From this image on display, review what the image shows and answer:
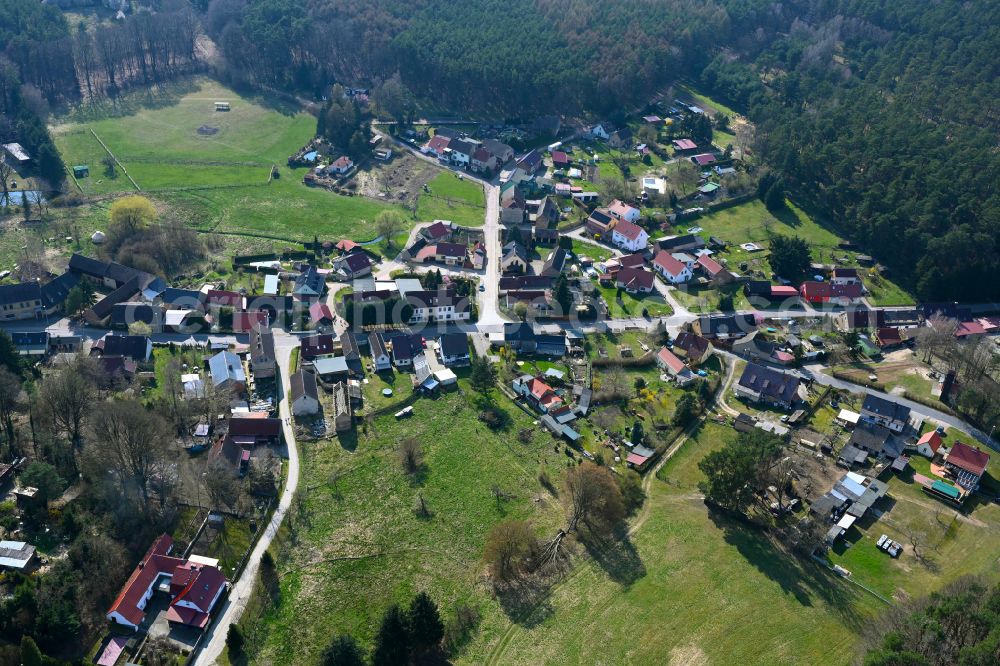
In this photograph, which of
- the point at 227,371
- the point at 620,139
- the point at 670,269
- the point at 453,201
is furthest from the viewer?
the point at 620,139

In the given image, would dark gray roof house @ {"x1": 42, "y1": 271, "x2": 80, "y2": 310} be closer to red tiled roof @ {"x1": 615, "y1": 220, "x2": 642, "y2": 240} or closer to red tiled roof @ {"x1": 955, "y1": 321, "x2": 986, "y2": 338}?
red tiled roof @ {"x1": 615, "y1": 220, "x2": 642, "y2": 240}

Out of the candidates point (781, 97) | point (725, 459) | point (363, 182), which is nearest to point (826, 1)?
point (781, 97)

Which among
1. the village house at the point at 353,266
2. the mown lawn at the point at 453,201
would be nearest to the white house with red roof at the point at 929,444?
the mown lawn at the point at 453,201

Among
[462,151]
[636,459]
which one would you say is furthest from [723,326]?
[462,151]

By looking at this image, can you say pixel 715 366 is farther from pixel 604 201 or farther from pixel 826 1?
pixel 826 1

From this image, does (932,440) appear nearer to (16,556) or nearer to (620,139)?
(16,556)

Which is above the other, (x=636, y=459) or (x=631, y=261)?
(x=631, y=261)
